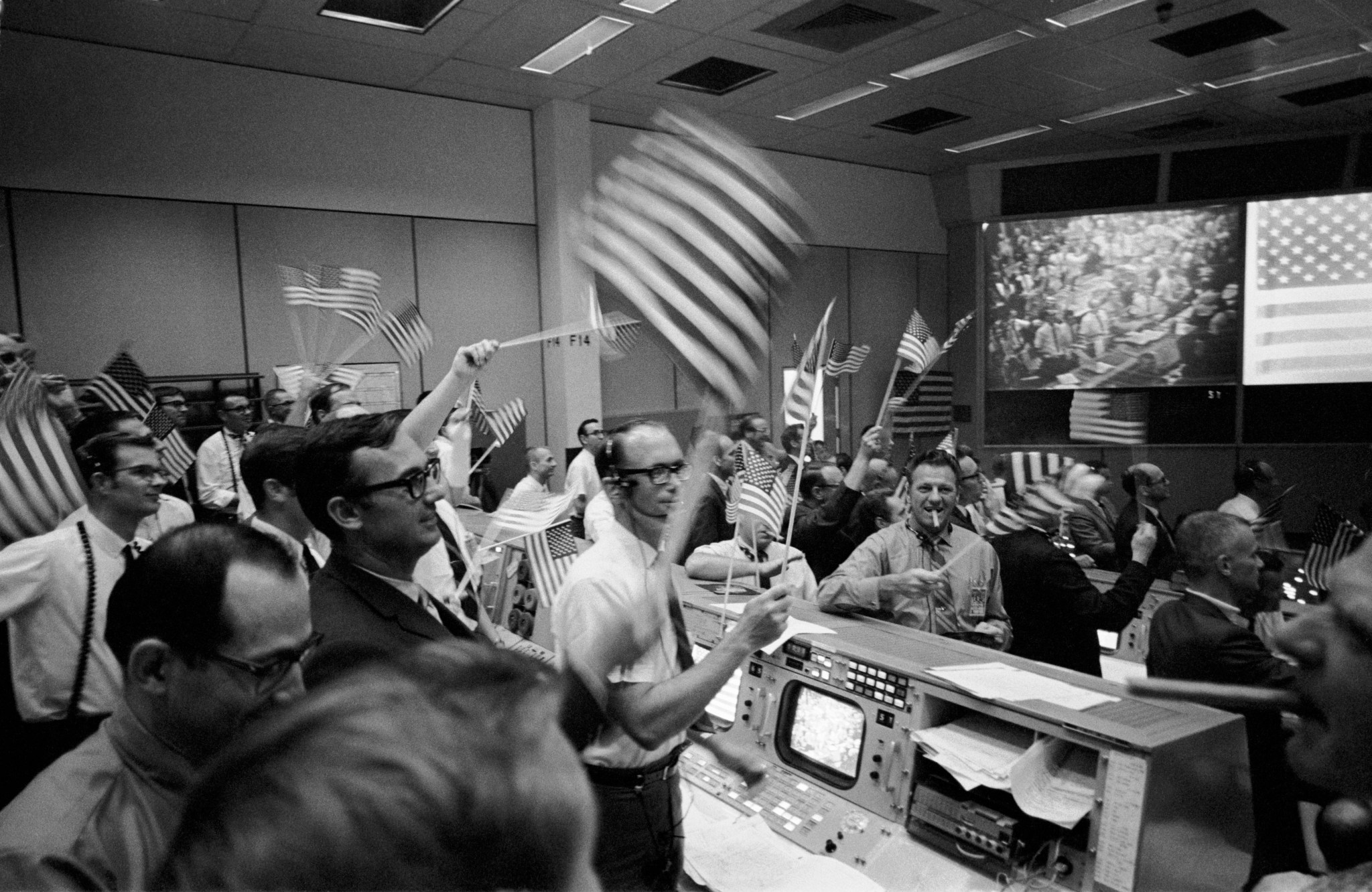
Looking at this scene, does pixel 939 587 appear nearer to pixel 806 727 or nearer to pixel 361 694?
pixel 806 727

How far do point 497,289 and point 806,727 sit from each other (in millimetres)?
5935

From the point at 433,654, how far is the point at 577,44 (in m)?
6.10

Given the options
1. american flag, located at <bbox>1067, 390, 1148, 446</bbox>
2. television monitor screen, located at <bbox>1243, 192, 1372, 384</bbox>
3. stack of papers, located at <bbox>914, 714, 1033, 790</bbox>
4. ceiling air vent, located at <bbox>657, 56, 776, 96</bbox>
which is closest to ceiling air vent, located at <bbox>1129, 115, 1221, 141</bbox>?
television monitor screen, located at <bbox>1243, 192, 1372, 384</bbox>

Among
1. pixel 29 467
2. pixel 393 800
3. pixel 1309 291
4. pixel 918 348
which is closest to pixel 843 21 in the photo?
pixel 918 348

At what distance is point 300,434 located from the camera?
5.88 feet

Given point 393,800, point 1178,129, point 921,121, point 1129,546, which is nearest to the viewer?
point 393,800

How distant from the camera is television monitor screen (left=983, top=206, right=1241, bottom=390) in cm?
851

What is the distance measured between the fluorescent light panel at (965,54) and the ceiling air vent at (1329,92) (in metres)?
3.43

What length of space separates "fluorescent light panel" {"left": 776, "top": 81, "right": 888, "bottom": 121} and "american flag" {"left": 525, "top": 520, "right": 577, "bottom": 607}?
521 centimetres

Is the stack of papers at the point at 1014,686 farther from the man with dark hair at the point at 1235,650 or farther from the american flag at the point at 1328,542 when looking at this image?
the american flag at the point at 1328,542

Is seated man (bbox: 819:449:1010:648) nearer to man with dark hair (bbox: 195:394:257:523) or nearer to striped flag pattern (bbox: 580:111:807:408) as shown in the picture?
striped flag pattern (bbox: 580:111:807:408)

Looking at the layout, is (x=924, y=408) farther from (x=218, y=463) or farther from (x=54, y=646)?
(x=54, y=646)

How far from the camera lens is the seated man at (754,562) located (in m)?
2.61

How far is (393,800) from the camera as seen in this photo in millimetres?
358
